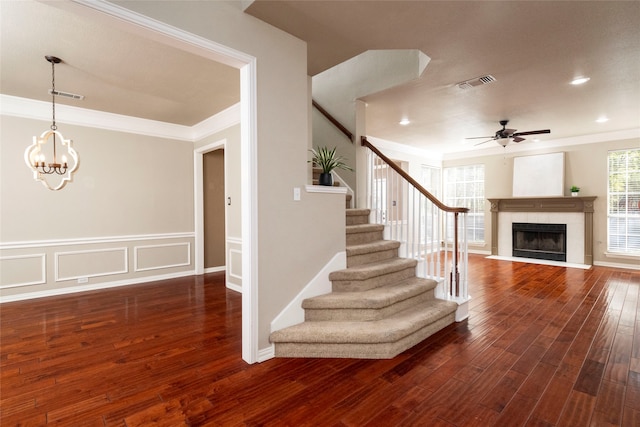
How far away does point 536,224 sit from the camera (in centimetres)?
711

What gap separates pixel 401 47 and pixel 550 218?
625 cm

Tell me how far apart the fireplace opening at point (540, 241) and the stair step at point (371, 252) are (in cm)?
531

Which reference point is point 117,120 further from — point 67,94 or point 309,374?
point 309,374

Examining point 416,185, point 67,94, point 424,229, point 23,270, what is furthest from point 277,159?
point 23,270

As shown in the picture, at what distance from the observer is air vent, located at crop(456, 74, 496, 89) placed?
3699mm

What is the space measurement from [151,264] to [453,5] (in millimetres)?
5503

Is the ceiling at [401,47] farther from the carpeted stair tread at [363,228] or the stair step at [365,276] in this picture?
the stair step at [365,276]

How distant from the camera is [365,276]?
3027mm

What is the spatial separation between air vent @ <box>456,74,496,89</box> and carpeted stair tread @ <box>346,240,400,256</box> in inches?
87.1

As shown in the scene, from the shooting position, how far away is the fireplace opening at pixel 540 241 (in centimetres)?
680

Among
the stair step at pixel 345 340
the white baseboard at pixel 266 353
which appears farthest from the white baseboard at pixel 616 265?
the white baseboard at pixel 266 353

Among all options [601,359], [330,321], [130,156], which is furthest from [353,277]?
[130,156]

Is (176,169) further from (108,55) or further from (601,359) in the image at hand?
(601,359)

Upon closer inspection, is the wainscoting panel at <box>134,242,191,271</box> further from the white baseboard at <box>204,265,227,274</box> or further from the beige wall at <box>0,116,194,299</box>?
the white baseboard at <box>204,265,227,274</box>
